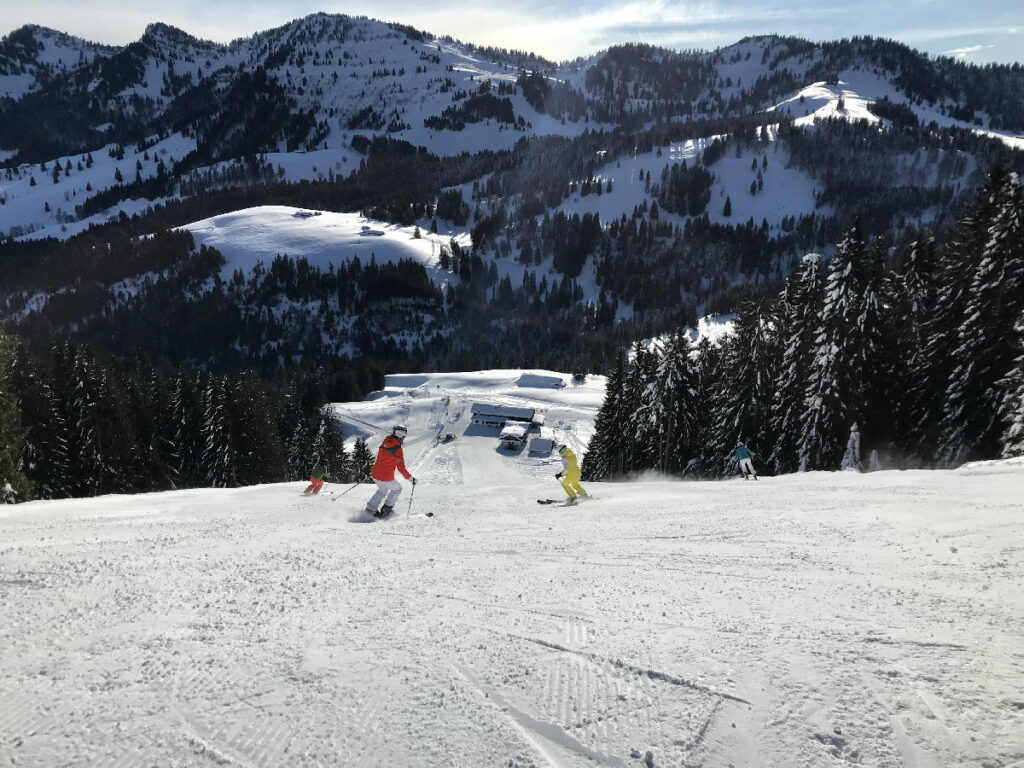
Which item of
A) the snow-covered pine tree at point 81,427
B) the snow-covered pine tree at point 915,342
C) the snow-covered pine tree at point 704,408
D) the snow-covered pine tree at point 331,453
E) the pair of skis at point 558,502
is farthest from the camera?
the snow-covered pine tree at point 331,453

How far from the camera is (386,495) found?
12148 millimetres

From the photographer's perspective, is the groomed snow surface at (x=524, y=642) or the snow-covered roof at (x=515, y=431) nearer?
the groomed snow surface at (x=524, y=642)

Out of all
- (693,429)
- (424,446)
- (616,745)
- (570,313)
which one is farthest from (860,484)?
(570,313)

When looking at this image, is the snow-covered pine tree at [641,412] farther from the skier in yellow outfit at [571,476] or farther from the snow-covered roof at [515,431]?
the snow-covered roof at [515,431]

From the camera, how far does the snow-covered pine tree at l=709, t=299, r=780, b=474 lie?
30328 mm

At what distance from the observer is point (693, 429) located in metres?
35.5

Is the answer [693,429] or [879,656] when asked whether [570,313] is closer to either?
[693,429]

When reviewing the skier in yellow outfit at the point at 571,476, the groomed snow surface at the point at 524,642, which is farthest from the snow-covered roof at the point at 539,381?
the groomed snow surface at the point at 524,642

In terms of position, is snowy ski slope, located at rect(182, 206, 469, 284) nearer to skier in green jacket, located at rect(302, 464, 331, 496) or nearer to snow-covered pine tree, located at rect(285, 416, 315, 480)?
snow-covered pine tree, located at rect(285, 416, 315, 480)

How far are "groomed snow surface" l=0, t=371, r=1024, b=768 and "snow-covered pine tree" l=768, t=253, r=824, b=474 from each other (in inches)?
762

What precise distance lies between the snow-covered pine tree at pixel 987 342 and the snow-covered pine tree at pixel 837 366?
370cm

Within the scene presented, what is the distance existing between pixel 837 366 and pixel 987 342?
5.49 meters

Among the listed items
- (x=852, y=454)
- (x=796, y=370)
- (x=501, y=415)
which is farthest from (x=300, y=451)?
(x=852, y=454)

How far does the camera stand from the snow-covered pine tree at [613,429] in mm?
40906
